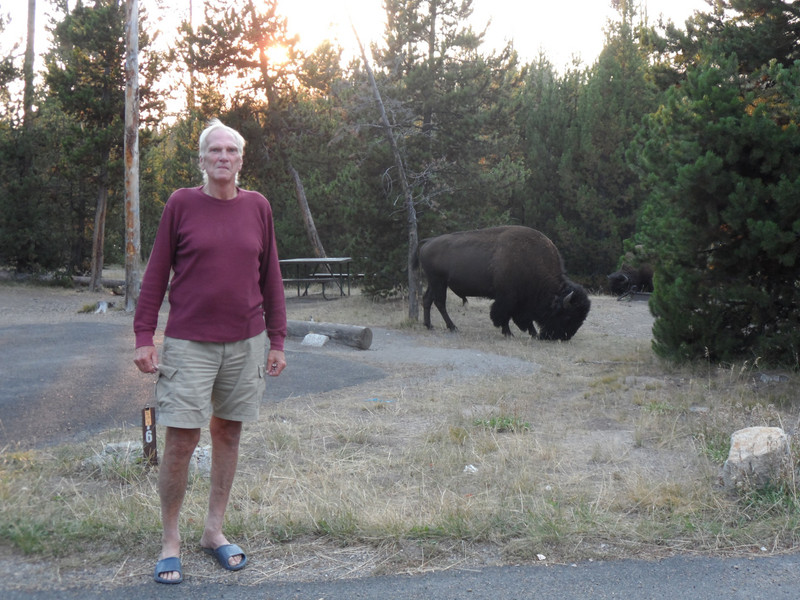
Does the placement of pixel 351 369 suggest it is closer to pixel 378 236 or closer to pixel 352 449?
pixel 352 449

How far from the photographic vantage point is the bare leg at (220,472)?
3568mm

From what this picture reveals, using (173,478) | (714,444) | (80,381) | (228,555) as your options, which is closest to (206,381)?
(173,478)

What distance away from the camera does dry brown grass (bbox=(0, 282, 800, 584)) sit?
12.0ft

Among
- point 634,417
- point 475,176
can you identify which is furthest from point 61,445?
point 475,176

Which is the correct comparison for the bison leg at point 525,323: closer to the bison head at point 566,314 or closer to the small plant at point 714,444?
the bison head at point 566,314

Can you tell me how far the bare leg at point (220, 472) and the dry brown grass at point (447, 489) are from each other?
160mm

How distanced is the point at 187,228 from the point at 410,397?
15.8 ft

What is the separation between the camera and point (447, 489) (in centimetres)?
452

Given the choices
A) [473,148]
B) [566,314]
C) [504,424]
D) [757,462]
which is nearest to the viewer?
[757,462]

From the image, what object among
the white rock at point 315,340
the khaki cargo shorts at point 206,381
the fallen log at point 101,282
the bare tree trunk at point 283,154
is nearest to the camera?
the khaki cargo shorts at point 206,381

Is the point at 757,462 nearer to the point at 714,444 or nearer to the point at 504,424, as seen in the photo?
the point at 714,444

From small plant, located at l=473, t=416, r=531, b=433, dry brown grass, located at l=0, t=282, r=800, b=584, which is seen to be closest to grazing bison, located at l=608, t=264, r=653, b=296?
dry brown grass, located at l=0, t=282, r=800, b=584

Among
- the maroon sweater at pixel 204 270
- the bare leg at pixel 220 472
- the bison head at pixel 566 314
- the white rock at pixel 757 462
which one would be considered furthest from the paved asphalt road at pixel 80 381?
the white rock at pixel 757 462

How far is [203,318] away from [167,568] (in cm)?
110
